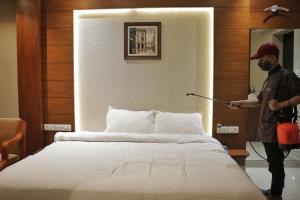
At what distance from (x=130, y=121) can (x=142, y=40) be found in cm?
100

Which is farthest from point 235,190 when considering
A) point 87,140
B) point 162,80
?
point 162,80

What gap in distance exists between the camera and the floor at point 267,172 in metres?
3.40

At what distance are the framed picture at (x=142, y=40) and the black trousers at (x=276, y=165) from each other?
169 centimetres

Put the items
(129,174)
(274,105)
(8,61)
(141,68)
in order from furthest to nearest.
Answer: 1. (8,61)
2. (141,68)
3. (274,105)
4. (129,174)

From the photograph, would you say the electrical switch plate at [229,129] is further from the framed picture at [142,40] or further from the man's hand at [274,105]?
the framed picture at [142,40]

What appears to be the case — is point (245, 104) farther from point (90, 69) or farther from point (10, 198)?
point (10, 198)

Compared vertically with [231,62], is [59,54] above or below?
above

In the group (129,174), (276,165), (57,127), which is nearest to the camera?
(129,174)

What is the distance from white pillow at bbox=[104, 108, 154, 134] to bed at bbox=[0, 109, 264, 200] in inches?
16.9

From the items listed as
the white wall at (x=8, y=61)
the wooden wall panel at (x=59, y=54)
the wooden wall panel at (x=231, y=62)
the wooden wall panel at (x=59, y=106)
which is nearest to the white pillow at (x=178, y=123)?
the wooden wall panel at (x=231, y=62)

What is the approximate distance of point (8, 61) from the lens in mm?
4254

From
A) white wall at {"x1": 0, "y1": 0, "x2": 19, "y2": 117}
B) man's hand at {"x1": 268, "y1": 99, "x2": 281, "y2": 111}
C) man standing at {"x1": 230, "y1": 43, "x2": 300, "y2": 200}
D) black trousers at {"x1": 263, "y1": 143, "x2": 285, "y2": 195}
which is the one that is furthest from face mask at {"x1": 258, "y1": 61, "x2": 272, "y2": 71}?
white wall at {"x1": 0, "y1": 0, "x2": 19, "y2": 117}

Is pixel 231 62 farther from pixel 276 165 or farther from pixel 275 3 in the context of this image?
pixel 276 165

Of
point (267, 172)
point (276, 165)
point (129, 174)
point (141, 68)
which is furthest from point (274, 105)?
point (141, 68)
